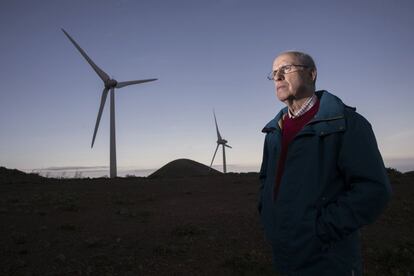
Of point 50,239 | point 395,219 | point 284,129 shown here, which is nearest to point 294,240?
point 284,129

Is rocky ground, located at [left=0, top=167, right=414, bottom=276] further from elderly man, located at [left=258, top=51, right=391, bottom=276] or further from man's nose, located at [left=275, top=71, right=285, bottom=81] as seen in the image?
man's nose, located at [left=275, top=71, right=285, bottom=81]

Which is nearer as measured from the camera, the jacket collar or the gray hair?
the jacket collar

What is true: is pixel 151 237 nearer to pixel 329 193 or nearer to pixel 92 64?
pixel 329 193

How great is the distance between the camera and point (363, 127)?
105 inches

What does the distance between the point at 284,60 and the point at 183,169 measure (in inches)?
1869

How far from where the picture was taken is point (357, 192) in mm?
2586

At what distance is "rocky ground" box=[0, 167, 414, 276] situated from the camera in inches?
280

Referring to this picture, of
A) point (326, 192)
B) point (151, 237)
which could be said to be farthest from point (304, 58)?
point (151, 237)

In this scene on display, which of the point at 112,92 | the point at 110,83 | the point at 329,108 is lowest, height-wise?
the point at 329,108

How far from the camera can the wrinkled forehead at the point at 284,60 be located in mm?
3047

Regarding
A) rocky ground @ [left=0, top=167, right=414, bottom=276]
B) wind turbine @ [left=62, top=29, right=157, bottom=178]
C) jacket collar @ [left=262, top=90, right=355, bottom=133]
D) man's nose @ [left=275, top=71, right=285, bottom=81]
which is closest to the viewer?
jacket collar @ [left=262, top=90, right=355, bottom=133]

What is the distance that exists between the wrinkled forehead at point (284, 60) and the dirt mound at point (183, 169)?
44.0m

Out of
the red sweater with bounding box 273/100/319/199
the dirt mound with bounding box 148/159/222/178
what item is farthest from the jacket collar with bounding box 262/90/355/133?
the dirt mound with bounding box 148/159/222/178

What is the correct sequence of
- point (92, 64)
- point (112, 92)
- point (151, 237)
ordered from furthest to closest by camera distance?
point (112, 92)
point (92, 64)
point (151, 237)
